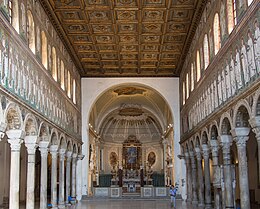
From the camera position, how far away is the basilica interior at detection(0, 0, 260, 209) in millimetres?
16672

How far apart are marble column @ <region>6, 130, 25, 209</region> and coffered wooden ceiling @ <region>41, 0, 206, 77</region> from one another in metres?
8.75

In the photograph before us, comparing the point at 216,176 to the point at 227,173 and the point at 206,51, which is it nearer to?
the point at 227,173

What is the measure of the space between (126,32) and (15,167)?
14036mm

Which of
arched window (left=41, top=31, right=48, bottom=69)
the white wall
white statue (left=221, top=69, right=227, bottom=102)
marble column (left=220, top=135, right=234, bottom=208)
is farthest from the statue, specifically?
the white wall

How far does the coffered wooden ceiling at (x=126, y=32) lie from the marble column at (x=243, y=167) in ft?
30.2

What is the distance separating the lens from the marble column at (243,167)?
1658 cm

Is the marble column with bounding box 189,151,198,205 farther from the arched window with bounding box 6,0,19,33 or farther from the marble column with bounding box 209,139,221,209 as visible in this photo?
the arched window with bounding box 6,0,19,33

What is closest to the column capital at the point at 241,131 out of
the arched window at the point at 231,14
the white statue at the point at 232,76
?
the white statue at the point at 232,76

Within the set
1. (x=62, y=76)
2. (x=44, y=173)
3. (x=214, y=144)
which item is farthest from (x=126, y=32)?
(x=44, y=173)

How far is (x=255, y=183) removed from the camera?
95.8ft

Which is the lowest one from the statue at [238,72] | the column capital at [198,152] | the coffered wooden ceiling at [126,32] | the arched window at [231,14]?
the column capital at [198,152]

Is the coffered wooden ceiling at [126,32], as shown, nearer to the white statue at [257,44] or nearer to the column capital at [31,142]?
the column capital at [31,142]

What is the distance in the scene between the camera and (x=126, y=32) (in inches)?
1105

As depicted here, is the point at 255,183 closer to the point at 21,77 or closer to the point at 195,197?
the point at 195,197
